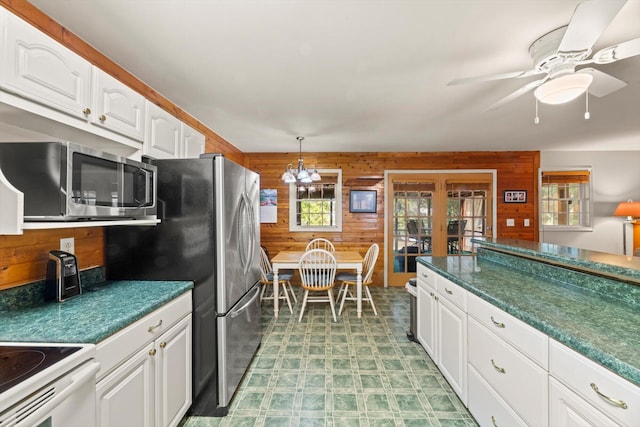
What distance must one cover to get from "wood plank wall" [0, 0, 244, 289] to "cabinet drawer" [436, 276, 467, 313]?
239 cm

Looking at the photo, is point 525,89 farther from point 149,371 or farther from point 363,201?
point 363,201

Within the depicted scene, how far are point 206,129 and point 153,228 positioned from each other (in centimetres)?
190

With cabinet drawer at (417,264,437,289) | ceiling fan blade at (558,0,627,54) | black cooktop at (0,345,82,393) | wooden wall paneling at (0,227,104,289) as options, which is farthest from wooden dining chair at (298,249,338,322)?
ceiling fan blade at (558,0,627,54)

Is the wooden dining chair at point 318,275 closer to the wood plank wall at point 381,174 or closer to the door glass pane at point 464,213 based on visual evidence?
the wood plank wall at point 381,174

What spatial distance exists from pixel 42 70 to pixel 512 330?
234 cm

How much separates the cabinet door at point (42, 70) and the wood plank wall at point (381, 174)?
11.1ft

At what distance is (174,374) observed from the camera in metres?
1.46

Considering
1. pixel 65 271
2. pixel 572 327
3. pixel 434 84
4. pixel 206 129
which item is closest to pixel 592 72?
pixel 434 84

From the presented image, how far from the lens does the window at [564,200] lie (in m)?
4.55

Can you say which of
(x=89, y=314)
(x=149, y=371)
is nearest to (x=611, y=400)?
(x=149, y=371)

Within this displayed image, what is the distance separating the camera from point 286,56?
1728mm

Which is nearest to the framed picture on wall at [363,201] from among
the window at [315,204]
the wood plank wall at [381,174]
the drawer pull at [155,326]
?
the wood plank wall at [381,174]

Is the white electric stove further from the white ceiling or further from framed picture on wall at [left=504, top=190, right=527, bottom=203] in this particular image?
framed picture on wall at [left=504, top=190, right=527, bottom=203]

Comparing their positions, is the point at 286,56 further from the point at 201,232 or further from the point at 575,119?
the point at 575,119
